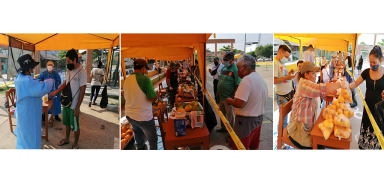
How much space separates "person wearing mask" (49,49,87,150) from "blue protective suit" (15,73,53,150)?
158 mm

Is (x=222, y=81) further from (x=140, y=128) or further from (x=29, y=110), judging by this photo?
(x=29, y=110)

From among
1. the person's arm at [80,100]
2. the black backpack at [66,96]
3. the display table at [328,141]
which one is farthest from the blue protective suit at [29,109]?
the display table at [328,141]

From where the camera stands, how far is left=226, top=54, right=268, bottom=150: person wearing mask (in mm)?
1933

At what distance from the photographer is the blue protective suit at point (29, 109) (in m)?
2.03

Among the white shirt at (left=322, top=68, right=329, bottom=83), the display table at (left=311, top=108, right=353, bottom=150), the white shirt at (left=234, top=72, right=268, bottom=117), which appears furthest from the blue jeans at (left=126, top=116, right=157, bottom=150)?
the white shirt at (left=322, top=68, right=329, bottom=83)

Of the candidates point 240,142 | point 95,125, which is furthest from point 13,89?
point 240,142

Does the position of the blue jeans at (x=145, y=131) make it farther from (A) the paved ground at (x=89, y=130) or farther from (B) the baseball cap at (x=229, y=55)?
(B) the baseball cap at (x=229, y=55)

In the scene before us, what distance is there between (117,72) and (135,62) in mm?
471

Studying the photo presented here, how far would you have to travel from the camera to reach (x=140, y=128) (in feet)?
8.05

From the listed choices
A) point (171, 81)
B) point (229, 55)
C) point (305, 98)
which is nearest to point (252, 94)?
point (305, 98)

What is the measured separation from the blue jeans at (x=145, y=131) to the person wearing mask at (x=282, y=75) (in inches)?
69.4

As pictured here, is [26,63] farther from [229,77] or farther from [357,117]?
[357,117]

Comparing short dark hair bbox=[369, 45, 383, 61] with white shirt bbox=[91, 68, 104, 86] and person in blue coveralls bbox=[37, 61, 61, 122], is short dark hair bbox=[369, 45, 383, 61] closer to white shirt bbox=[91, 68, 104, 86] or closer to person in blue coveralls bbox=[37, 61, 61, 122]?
white shirt bbox=[91, 68, 104, 86]

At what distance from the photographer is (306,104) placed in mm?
1982
